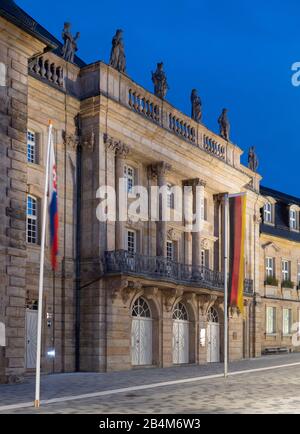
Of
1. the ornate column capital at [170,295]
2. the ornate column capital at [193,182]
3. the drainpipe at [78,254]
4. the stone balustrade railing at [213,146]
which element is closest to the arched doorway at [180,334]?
the ornate column capital at [170,295]

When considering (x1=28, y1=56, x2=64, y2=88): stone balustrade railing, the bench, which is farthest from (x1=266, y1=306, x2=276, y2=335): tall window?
(x1=28, y1=56, x2=64, y2=88): stone balustrade railing

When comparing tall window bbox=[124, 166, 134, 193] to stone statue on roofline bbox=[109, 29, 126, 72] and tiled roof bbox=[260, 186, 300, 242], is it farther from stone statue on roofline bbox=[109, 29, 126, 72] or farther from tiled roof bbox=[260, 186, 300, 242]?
tiled roof bbox=[260, 186, 300, 242]

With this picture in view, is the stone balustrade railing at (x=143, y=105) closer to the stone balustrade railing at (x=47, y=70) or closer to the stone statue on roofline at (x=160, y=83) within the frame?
the stone statue on roofline at (x=160, y=83)

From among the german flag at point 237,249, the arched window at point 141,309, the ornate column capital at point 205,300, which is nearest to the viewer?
the german flag at point 237,249

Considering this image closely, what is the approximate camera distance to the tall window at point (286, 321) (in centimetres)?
5062

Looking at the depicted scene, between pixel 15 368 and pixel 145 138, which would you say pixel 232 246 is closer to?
pixel 145 138

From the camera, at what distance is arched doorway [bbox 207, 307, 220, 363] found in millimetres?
36938

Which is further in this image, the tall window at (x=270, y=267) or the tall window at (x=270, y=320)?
the tall window at (x=270, y=267)

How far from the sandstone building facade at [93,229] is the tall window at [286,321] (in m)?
14.6

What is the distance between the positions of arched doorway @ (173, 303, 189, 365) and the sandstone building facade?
0.05 metres

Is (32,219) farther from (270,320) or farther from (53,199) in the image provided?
(270,320)

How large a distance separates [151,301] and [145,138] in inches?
295
